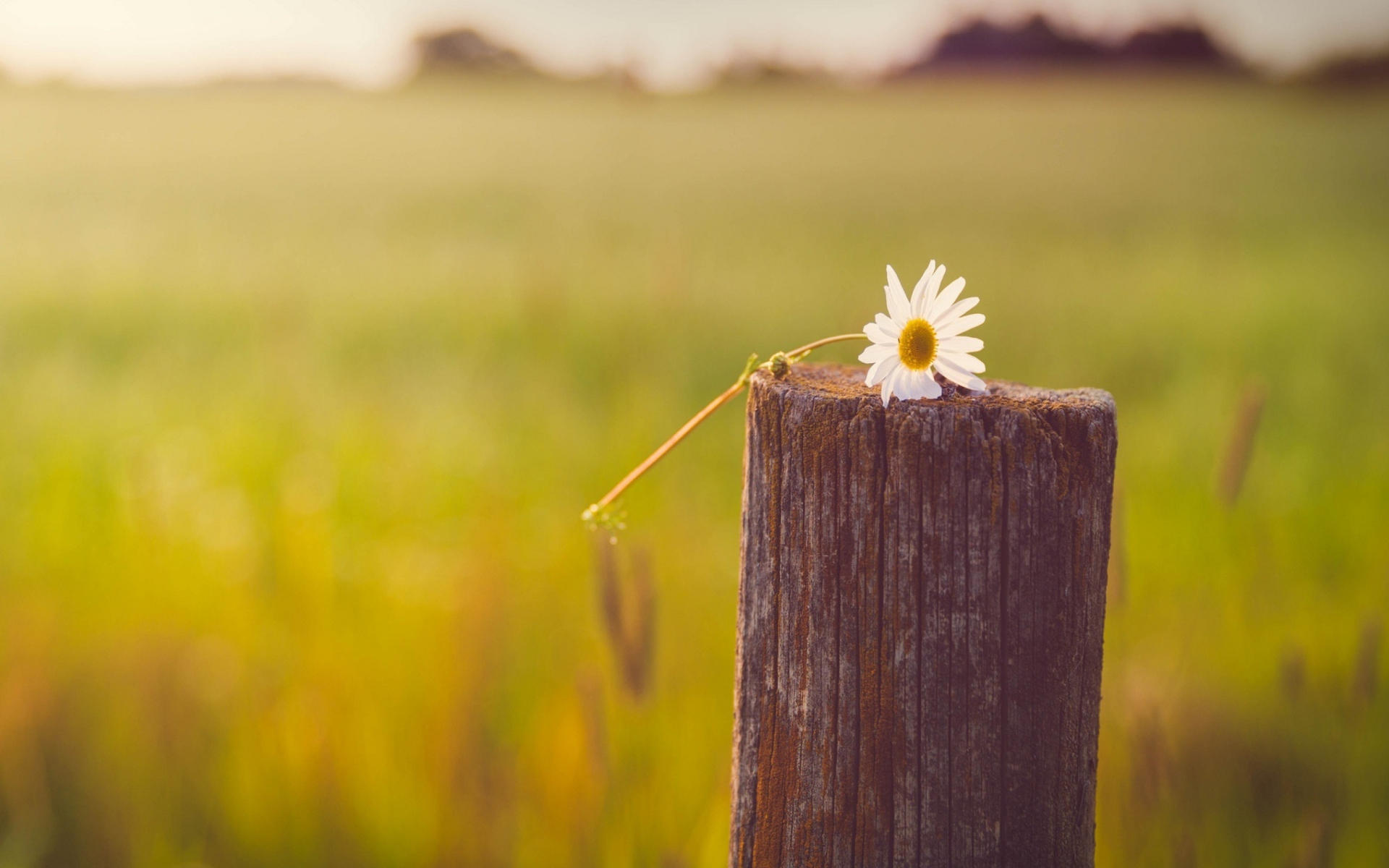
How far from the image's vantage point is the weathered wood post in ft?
2.57

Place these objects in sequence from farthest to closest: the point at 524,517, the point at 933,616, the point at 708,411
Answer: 1. the point at 524,517
2. the point at 708,411
3. the point at 933,616

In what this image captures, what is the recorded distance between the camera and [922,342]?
83cm

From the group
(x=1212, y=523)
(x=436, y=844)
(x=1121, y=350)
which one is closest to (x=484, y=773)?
(x=436, y=844)

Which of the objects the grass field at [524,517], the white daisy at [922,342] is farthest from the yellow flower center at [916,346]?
the grass field at [524,517]

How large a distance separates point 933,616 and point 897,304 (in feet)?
0.90

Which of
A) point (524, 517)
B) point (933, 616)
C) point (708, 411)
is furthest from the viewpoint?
point (524, 517)

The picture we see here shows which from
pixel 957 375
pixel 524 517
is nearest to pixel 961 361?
pixel 957 375

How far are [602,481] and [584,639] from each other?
2.72ft

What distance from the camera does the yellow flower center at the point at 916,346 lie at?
822 mm

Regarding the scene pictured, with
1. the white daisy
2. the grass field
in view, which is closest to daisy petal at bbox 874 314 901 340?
the white daisy

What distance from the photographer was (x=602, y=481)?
11.4ft

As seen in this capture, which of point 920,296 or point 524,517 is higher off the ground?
point 920,296

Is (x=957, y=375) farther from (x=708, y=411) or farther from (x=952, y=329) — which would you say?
(x=708, y=411)

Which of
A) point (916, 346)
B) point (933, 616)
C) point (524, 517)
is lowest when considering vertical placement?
point (933, 616)
